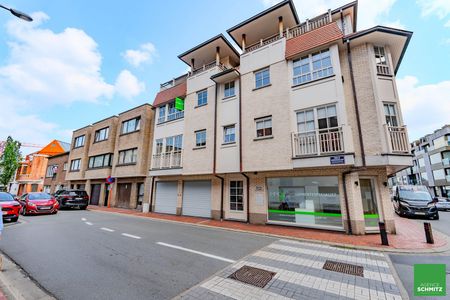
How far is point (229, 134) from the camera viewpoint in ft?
42.3

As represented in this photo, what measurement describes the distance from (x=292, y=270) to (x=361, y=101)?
868 centimetres

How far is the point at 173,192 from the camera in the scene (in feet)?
52.1

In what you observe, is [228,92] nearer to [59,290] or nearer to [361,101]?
[361,101]

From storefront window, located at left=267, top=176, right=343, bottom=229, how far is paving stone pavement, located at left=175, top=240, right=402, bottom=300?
3354 millimetres

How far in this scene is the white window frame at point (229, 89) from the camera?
1345 centimetres

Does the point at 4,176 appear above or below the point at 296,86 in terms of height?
below

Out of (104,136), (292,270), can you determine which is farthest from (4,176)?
(292,270)

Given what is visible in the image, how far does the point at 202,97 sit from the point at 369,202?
1205 centimetres

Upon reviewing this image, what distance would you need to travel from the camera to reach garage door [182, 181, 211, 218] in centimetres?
1383

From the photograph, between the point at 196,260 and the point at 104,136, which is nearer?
the point at 196,260

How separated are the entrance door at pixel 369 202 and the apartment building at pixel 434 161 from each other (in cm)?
3716

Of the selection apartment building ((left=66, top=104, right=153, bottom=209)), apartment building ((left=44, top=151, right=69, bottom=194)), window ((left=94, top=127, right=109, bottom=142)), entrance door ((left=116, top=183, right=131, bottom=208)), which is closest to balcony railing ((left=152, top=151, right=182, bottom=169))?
apartment building ((left=66, top=104, right=153, bottom=209))

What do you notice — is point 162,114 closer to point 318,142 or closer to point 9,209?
point 9,209

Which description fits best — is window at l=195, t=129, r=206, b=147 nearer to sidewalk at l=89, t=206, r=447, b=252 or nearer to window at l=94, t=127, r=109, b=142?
sidewalk at l=89, t=206, r=447, b=252
